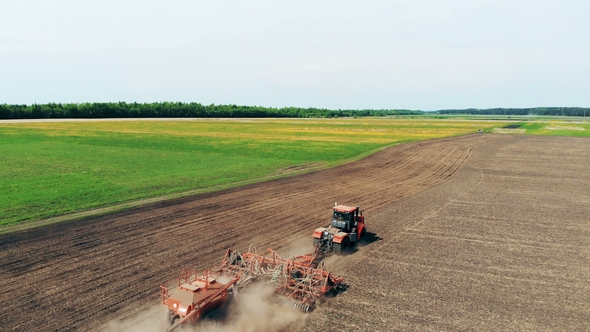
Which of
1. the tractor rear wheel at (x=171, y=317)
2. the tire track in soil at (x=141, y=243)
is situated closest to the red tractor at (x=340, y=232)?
the tire track in soil at (x=141, y=243)

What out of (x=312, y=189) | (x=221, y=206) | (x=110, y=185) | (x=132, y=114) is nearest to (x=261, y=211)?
(x=221, y=206)

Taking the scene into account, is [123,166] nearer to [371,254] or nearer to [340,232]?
[340,232]

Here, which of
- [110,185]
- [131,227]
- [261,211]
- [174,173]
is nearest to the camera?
[131,227]

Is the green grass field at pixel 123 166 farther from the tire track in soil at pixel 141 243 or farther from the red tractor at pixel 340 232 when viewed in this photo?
the red tractor at pixel 340 232

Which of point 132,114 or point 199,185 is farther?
point 132,114

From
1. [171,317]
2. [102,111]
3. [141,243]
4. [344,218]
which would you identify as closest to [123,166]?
[141,243]

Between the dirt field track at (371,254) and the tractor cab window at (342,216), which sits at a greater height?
the tractor cab window at (342,216)

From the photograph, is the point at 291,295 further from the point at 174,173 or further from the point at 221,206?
the point at 174,173
